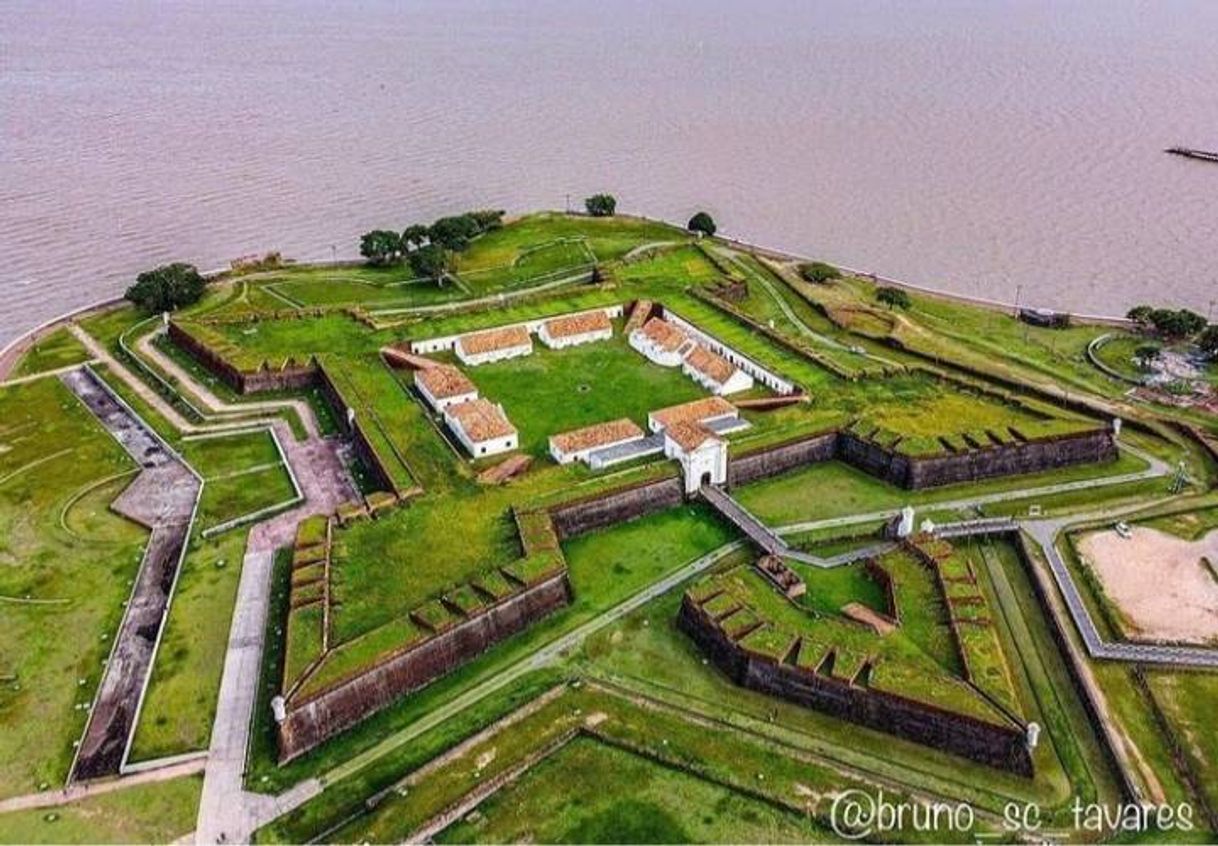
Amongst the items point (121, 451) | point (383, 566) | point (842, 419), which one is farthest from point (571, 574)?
point (121, 451)

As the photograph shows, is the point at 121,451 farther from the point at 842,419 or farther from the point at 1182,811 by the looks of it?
the point at 1182,811

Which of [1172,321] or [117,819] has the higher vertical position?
[1172,321]

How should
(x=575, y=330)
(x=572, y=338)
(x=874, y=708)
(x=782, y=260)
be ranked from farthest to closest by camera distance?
(x=782, y=260) < (x=575, y=330) < (x=572, y=338) < (x=874, y=708)

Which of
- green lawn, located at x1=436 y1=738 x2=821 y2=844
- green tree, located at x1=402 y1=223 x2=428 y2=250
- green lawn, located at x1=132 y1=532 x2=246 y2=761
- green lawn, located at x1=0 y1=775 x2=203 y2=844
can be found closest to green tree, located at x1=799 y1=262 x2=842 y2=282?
green tree, located at x1=402 y1=223 x2=428 y2=250

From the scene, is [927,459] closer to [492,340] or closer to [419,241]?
[492,340]

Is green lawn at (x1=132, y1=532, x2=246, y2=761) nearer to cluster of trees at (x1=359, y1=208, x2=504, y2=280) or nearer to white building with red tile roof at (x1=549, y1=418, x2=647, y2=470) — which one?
white building with red tile roof at (x1=549, y1=418, x2=647, y2=470)

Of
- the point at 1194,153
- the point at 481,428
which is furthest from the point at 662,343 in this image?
the point at 1194,153

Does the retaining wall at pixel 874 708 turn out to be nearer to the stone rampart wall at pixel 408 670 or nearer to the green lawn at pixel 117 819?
the stone rampart wall at pixel 408 670
